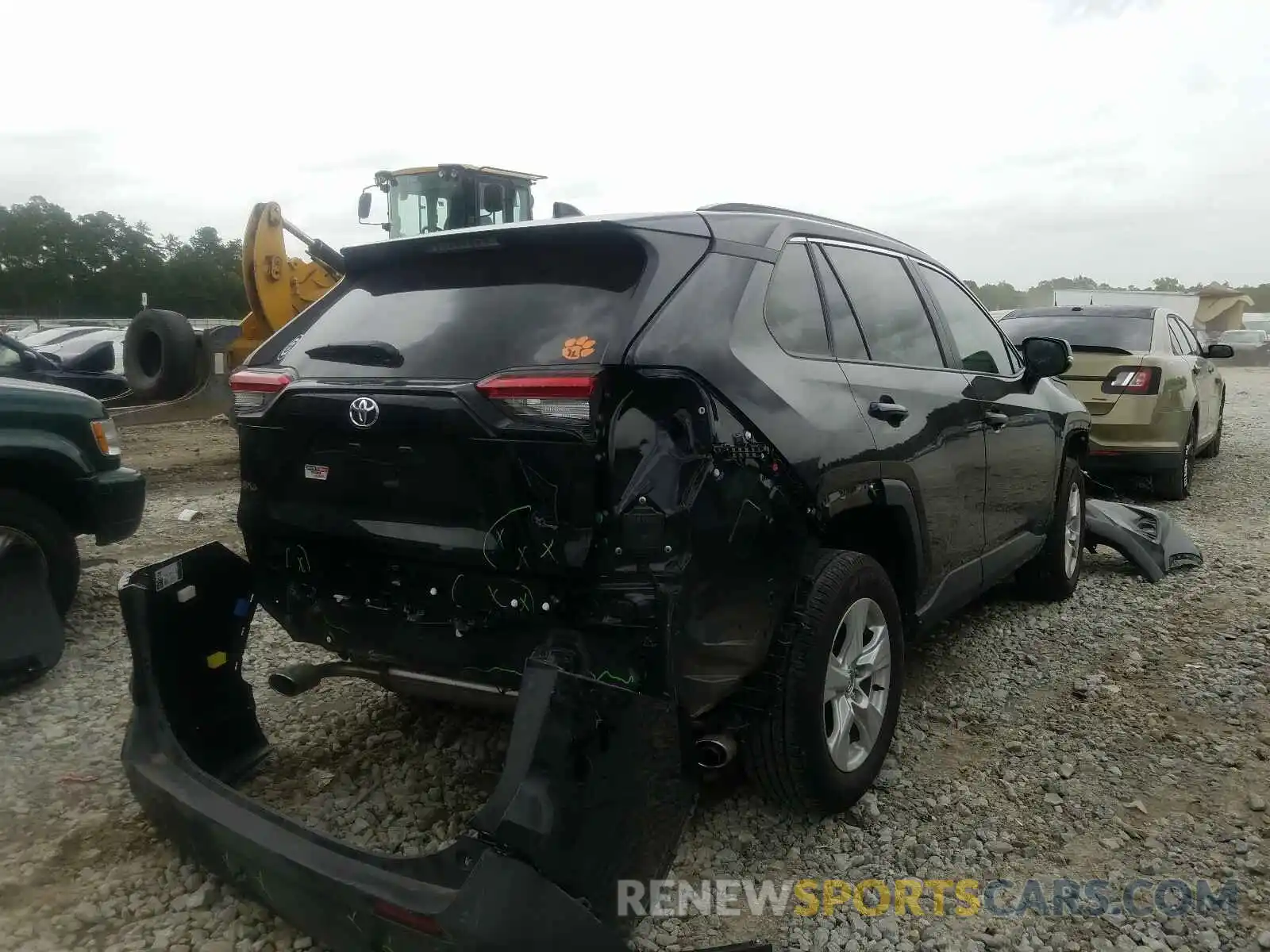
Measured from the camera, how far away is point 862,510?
305cm

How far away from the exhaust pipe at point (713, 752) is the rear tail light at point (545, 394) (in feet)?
3.23

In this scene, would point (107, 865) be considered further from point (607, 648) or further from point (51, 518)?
point (51, 518)

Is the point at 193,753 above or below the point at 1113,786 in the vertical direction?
above

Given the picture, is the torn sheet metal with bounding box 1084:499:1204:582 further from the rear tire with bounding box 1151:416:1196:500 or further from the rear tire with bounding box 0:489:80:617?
the rear tire with bounding box 0:489:80:617

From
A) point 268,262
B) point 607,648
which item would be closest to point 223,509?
point 268,262

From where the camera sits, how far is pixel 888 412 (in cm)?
315

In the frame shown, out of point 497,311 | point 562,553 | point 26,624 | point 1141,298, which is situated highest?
point 1141,298

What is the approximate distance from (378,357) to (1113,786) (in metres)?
2.75

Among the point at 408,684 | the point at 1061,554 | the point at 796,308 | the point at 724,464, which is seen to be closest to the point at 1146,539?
the point at 1061,554

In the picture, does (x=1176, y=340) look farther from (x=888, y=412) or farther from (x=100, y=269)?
(x=100, y=269)

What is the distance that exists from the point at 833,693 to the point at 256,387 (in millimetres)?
1944

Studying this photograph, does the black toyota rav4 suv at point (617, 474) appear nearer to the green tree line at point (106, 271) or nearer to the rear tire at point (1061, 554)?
the rear tire at point (1061, 554)

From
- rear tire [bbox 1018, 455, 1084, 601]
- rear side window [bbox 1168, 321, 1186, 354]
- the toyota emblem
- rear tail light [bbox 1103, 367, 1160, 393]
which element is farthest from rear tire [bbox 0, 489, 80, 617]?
rear side window [bbox 1168, 321, 1186, 354]

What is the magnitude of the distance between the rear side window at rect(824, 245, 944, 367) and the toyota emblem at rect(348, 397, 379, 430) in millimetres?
1630
